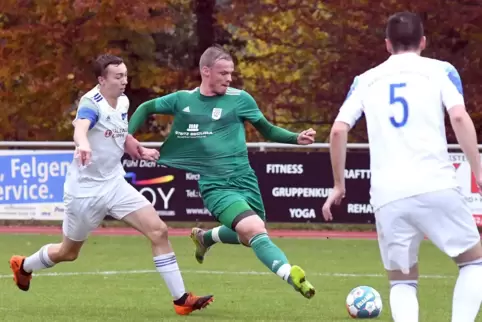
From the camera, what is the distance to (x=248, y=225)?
928cm

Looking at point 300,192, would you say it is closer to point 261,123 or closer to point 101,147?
point 261,123


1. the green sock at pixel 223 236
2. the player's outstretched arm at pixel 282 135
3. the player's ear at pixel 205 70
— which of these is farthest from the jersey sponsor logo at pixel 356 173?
the player's ear at pixel 205 70

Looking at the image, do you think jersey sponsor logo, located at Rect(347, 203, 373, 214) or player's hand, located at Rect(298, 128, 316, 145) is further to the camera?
jersey sponsor logo, located at Rect(347, 203, 373, 214)

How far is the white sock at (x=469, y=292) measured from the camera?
6758 mm

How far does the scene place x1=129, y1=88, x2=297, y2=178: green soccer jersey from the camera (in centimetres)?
982

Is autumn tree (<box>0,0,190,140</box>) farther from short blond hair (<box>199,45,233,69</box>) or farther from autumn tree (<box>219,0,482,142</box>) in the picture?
short blond hair (<box>199,45,233,69</box>)

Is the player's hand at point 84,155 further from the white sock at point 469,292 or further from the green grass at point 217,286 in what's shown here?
the white sock at point 469,292

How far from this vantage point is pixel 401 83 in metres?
6.71

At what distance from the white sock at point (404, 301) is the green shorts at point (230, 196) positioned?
2730 mm

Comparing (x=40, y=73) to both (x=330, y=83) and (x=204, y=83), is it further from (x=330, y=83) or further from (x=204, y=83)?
(x=204, y=83)

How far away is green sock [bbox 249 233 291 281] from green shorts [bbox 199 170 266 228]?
13.8 inches

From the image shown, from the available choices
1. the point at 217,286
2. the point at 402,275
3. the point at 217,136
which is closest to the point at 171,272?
the point at 217,136

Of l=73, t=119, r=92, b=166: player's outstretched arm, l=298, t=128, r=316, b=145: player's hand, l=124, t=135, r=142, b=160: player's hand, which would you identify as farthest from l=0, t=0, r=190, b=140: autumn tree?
l=73, t=119, r=92, b=166: player's outstretched arm

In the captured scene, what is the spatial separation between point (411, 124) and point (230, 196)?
3.17 m
